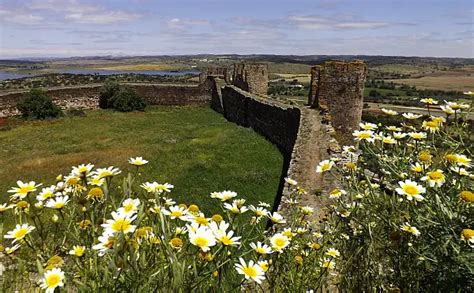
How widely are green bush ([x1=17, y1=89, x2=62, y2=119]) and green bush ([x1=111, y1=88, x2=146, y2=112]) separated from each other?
510 centimetres

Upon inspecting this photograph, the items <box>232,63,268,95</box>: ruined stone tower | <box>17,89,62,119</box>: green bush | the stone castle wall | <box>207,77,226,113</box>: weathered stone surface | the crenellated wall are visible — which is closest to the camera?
the crenellated wall

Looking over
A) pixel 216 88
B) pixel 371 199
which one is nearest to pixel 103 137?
pixel 216 88

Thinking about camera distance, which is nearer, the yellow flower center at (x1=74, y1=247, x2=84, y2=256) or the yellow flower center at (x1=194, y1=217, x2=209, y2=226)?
the yellow flower center at (x1=74, y1=247, x2=84, y2=256)

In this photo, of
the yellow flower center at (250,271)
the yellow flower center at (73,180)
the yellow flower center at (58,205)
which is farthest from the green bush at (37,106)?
the yellow flower center at (250,271)

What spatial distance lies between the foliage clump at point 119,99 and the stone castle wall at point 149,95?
0.76m

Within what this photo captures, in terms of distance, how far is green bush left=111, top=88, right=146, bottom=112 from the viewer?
3462cm

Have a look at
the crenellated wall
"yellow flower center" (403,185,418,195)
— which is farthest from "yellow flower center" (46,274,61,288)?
the crenellated wall

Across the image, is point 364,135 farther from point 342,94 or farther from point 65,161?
point 65,161

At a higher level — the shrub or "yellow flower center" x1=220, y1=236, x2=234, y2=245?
"yellow flower center" x1=220, y1=236, x2=234, y2=245

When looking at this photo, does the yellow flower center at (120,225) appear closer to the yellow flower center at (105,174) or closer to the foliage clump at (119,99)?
the yellow flower center at (105,174)

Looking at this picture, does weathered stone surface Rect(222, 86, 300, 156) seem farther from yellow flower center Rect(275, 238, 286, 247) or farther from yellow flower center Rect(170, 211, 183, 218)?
yellow flower center Rect(170, 211, 183, 218)

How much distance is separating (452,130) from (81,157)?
18.1 meters

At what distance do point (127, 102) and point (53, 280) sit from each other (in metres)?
34.1

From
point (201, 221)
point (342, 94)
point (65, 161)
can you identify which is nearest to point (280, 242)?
point (201, 221)
